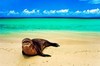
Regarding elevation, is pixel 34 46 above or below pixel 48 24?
below

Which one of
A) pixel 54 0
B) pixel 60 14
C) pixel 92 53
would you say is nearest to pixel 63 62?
pixel 92 53

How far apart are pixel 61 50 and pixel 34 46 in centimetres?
29

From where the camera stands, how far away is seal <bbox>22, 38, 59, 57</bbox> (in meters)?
2.45

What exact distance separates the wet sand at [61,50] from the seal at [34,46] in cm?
4

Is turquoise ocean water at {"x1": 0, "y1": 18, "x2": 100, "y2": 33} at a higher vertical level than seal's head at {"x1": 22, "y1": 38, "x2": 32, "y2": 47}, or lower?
higher

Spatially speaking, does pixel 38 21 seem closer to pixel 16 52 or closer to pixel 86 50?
pixel 16 52

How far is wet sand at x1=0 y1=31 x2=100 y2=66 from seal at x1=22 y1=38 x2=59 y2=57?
4 cm

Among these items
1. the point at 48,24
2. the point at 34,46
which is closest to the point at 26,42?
the point at 34,46

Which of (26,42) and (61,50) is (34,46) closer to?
(26,42)

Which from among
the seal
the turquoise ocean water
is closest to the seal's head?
the seal

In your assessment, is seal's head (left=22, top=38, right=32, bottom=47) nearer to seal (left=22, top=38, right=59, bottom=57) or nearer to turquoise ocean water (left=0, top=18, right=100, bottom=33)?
seal (left=22, top=38, right=59, bottom=57)

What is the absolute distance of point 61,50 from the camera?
2.46m

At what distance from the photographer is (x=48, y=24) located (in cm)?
253

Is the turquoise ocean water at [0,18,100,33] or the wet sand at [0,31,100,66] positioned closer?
the wet sand at [0,31,100,66]
